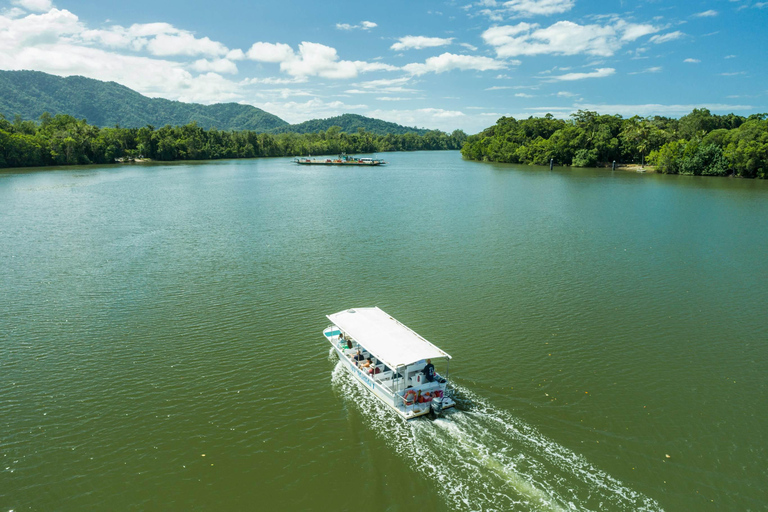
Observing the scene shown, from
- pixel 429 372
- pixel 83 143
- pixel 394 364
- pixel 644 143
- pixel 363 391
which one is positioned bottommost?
pixel 363 391

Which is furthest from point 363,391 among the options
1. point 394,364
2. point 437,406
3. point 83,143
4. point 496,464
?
point 83,143

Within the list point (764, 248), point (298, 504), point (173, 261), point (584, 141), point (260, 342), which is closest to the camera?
point (298, 504)

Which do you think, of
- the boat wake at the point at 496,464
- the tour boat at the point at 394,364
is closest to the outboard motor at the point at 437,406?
the tour boat at the point at 394,364

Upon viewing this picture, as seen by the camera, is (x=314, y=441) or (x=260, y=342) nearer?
(x=314, y=441)

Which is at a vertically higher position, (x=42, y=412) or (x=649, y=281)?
(x=649, y=281)

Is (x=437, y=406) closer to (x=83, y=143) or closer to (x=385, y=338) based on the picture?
(x=385, y=338)

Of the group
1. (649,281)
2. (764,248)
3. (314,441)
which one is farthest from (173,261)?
(764,248)

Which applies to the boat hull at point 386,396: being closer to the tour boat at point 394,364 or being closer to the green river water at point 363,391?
the tour boat at point 394,364

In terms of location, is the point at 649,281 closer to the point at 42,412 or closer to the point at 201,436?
the point at 201,436
